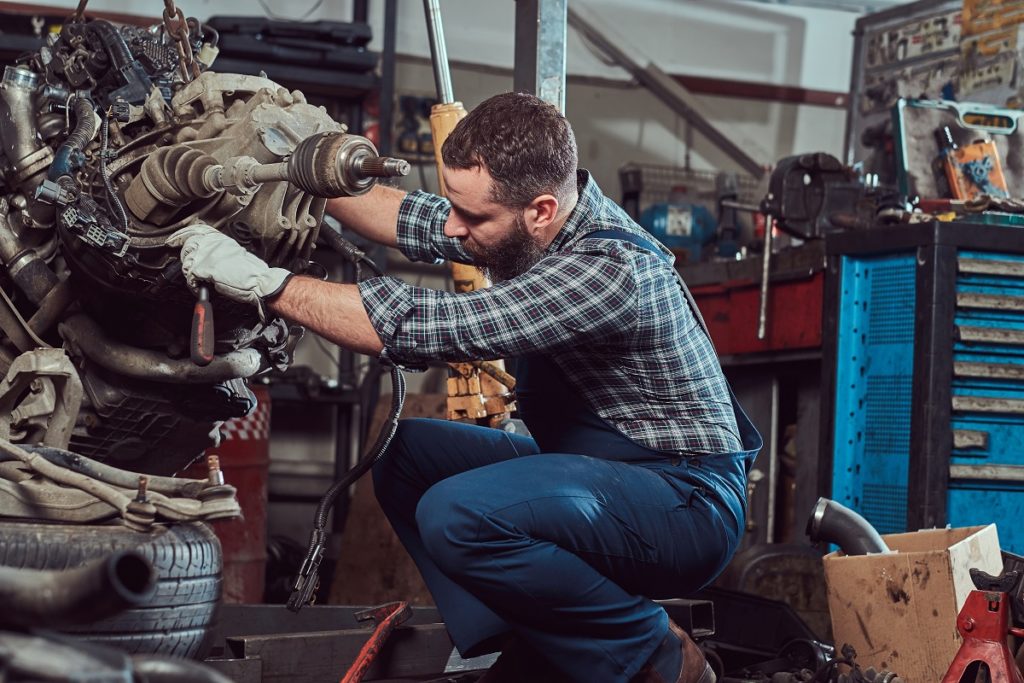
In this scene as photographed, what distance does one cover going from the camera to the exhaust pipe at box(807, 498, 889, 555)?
8.07 ft

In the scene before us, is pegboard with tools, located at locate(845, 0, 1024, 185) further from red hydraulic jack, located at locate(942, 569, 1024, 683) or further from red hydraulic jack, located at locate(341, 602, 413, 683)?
red hydraulic jack, located at locate(341, 602, 413, 683)

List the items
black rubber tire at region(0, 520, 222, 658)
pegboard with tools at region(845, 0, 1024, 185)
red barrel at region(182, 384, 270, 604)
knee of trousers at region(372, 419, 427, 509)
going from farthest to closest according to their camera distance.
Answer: pegboard with tools at region(845, 0, 1024, 185), red barrel at region(182, 384, 270, 604), knee of trousers at region(372, 419, 427, 509), black rubber tire at region(0, 520, 222, 658)

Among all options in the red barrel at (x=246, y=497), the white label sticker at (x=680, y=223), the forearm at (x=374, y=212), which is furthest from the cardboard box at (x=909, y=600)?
the white label sticker at (x=680, y=223)

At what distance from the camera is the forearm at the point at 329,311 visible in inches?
71.2

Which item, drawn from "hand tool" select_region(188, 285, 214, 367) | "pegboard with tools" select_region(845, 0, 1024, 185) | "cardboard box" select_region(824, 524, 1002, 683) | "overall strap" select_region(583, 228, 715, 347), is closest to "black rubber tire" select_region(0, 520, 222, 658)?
"hand tool" select_region(188, 285, 214, 367)

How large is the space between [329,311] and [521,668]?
660 mm

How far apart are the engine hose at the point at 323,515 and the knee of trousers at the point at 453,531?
0.26 meters

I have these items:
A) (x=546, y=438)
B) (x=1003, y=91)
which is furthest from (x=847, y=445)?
(x=1003, y=91)

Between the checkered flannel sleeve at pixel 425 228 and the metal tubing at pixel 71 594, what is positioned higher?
the checkered flannel sleeve at pixel 425 228

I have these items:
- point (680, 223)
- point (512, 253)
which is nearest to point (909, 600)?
point (512, 253)

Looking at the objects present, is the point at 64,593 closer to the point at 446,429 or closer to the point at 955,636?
the point at 446,429

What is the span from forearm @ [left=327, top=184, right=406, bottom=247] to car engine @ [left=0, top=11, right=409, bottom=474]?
20 centimetres

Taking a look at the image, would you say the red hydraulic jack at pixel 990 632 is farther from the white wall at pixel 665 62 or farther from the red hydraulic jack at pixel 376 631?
the white wall at pixel 665 62

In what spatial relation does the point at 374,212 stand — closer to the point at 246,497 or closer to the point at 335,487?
the point at 335,487
